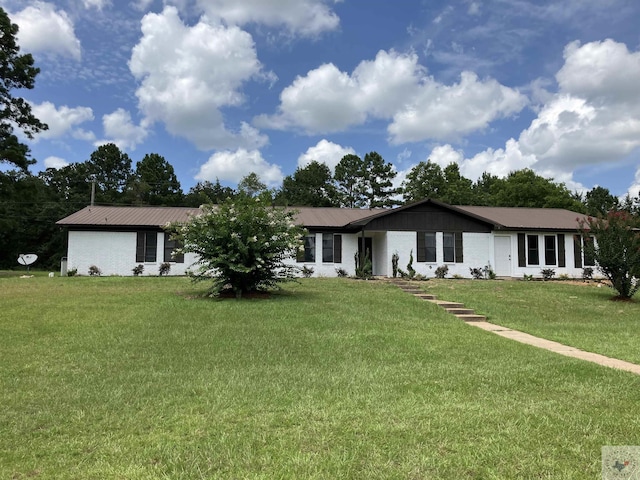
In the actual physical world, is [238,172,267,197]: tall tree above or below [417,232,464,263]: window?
above

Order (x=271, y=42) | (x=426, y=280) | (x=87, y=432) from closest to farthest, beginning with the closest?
1. (x=87, y=432)
2. (x=271, y=42)
3. (x=426, y=280)

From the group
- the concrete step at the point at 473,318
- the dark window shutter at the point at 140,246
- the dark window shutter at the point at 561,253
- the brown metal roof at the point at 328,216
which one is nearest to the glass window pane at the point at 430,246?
the brown metal roof at the point at 328,216

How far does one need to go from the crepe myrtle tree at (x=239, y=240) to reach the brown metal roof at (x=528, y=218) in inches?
470

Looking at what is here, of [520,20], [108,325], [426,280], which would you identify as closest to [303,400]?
[108,325]

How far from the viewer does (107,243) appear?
70.6 feet

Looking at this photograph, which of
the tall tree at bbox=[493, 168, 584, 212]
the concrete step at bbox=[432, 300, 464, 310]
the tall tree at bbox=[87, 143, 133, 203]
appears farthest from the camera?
the tall tree at bbox=[87, 143, 133, 203]

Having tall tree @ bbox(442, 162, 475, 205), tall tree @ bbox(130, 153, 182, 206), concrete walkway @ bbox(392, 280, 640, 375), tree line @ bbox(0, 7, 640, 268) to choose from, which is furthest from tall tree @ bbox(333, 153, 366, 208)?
concrete walkway @ bbox(392, 280, 640, 375)

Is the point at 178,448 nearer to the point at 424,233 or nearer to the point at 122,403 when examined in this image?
the point at 122,403

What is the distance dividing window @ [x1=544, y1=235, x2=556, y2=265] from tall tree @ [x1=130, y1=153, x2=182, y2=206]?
4010 cm

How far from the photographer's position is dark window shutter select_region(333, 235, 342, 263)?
22562 mm

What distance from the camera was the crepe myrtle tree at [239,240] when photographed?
12625mm

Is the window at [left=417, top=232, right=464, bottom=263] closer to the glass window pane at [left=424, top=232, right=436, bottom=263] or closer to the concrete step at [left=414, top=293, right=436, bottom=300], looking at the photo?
the glass window pane at [left=424, top=232, right=436, bottom=263]

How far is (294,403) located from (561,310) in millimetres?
11441

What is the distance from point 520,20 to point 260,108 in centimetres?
1346
